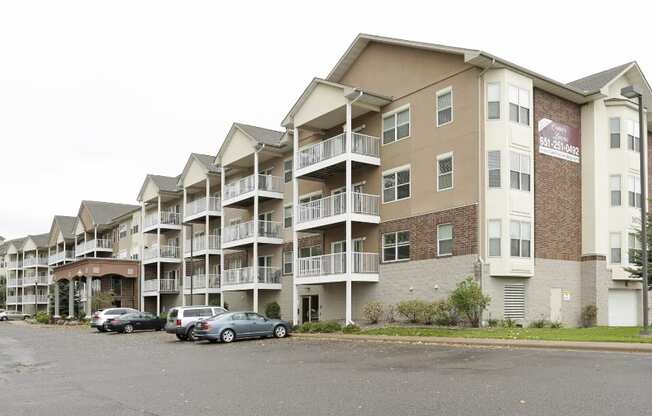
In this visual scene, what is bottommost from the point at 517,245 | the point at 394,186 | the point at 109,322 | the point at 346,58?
the point at 109,322

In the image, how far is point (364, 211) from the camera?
33656 mm

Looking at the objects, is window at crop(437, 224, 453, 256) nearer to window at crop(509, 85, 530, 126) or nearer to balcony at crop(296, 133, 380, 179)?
window at crop(509, 85, 530, 126)

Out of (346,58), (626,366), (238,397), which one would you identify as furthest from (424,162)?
(238,397)

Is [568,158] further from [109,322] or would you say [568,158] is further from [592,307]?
[109,322]

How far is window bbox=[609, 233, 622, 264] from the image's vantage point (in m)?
32.1

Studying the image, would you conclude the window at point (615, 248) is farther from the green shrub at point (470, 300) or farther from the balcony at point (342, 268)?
the balcony at point (342, 268)

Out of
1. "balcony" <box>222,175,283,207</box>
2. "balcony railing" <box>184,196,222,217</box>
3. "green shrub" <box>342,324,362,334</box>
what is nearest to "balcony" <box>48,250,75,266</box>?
"balcony railing" <box>184,196,222,217</box>

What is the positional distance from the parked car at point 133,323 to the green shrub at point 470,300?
21029 millimetres

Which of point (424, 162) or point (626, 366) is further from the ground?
point (424, 162)

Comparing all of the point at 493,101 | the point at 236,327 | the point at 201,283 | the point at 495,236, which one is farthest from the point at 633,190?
the point at 201,283

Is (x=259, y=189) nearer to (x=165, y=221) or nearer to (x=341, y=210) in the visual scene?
(x=341, y=210)

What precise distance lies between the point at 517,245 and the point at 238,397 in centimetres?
1931

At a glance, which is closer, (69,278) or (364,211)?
(364,211)

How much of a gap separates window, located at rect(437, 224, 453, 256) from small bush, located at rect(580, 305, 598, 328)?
6822 mm
